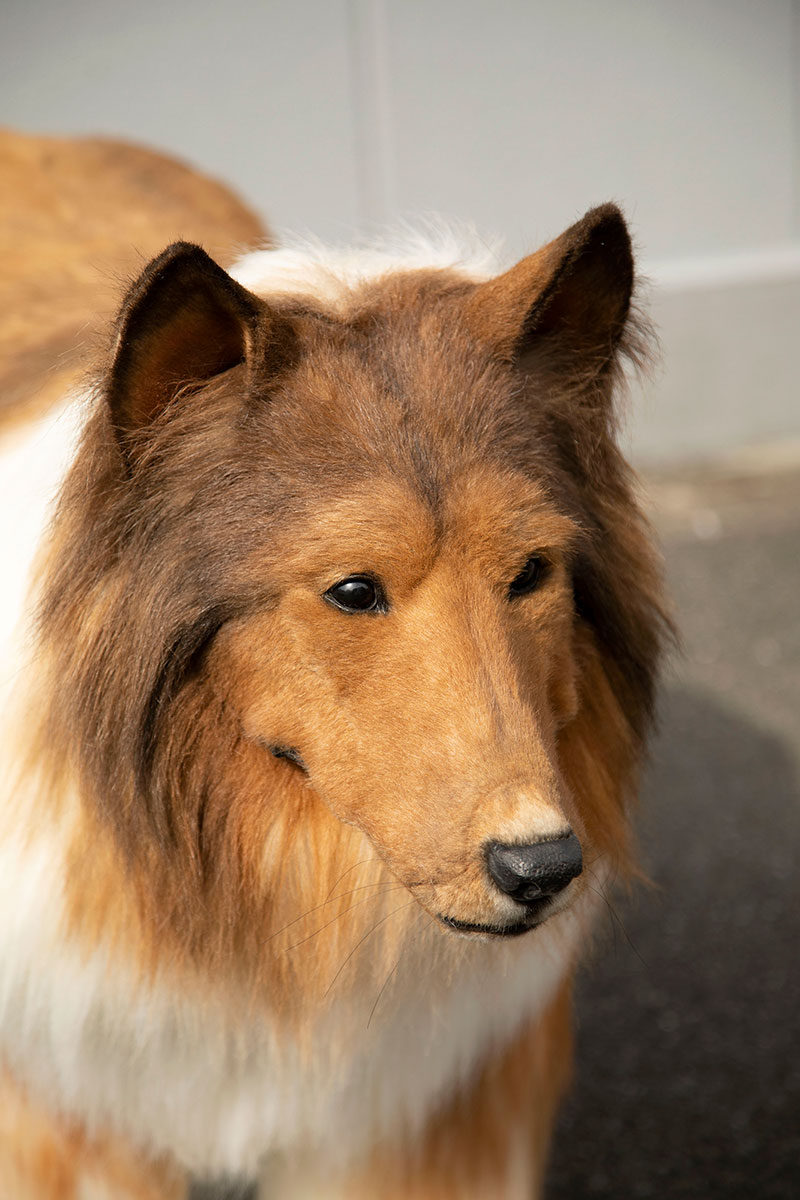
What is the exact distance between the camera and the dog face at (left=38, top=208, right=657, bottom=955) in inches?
67.0

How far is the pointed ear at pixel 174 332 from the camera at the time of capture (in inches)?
68.0

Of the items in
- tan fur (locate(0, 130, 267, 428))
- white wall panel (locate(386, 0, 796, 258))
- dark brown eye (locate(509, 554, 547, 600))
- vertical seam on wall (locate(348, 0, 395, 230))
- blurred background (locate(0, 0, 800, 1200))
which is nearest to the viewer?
dark brown eye (locate(509, 554, 547, 600))

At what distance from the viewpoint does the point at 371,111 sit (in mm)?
5973

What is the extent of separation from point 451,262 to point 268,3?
157 inches

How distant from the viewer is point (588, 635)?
6.82 ft

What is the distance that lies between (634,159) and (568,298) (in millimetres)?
4621

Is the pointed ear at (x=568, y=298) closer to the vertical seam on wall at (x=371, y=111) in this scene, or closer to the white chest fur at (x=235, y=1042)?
the white chest fur at (x=235, y=1042)

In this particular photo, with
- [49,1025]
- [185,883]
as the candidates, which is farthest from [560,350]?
[49,1025]

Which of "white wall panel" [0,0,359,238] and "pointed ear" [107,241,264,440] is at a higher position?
"white wall panel" [0,0,359,238]

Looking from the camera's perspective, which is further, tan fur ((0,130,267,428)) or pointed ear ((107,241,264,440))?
tan fur ((0,130,267,428))

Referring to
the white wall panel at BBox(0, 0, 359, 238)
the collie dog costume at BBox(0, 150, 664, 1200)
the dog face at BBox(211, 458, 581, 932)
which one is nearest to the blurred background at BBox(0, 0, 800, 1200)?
the white wall panel at BBox(0, 0, 359, 238)

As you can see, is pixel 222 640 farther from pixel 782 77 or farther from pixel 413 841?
pixel 782 77

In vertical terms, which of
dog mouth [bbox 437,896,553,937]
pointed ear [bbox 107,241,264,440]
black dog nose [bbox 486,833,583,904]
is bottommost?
dog mouth [bbox 437,896,553,937]

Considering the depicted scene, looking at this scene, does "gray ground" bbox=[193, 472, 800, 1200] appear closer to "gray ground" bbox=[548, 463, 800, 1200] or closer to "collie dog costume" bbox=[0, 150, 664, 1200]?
"gray ground" bbox=[548, 463, 800, 1200]
